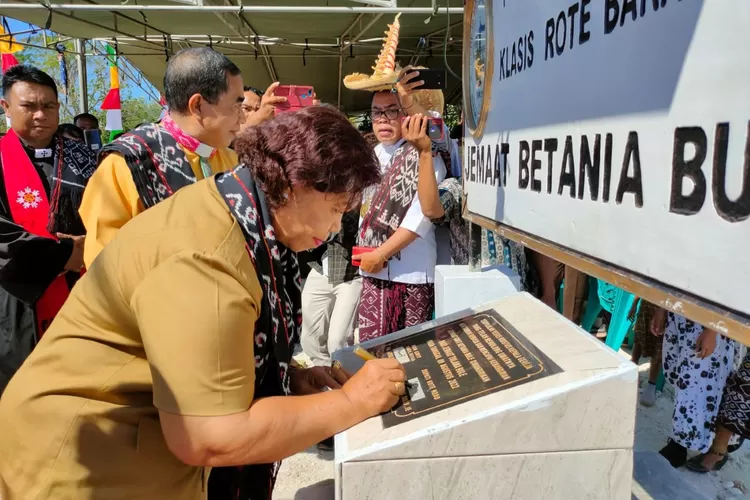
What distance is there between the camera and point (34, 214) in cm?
243

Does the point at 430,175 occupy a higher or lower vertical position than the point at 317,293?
higher

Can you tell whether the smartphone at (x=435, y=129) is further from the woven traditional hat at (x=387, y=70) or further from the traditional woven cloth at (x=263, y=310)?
the traditional woven cloth at (x=263, y=310)

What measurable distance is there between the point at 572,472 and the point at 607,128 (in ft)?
2.20

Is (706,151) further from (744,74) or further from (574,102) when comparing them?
(574,102)

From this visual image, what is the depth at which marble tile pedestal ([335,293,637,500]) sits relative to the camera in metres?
0.94

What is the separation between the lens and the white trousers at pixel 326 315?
2928mm

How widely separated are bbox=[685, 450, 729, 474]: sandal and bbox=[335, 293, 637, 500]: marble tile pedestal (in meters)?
1.95

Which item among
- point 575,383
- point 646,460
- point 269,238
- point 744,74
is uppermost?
point 744,74

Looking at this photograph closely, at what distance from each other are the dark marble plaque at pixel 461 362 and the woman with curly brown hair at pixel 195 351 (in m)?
0.06

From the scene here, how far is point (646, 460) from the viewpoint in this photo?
1.73m

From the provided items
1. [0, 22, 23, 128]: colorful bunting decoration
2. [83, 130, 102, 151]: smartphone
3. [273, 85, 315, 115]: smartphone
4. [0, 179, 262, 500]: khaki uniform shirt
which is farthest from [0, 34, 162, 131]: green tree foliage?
[0, 179, 262, 500]: khaki uniform shirt

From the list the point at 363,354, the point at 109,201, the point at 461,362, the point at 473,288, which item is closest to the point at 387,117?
the point at 473,288

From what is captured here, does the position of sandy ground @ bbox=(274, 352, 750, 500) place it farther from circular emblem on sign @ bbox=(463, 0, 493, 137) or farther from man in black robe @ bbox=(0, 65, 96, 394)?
circular emblem on sign @ bbox=(463, 0, 493, 137)

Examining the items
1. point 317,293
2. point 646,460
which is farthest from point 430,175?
point 646,460
